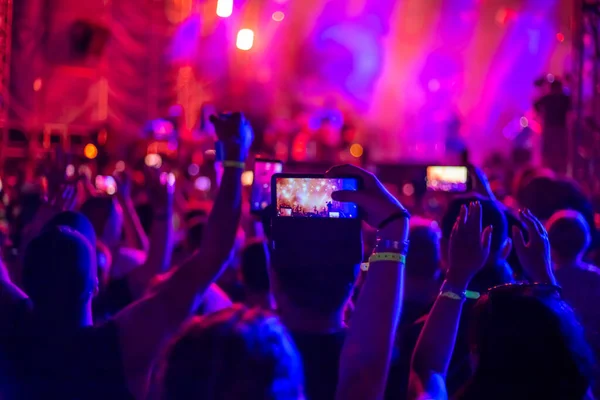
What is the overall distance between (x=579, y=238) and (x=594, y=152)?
4.54 metres

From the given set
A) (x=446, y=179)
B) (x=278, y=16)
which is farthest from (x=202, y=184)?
(x=278, y=16)

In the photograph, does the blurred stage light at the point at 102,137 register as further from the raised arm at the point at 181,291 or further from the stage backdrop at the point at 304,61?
the raised arm at the point at 181,291

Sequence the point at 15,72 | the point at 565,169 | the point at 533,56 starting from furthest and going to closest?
the point at 533,56
the point at 15,72
the point at 565,169

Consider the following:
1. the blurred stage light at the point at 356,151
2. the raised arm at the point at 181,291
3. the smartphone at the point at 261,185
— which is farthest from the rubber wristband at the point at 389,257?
the blurred stage light at the point at 356,151

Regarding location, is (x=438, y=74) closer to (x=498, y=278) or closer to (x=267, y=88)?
(x=267, y=88)

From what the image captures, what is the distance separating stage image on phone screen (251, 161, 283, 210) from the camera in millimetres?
2486

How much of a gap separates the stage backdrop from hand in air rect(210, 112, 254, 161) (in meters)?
13.0

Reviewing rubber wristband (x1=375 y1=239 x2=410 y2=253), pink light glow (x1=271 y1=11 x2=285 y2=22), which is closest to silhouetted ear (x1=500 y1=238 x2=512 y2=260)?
rubber wristband (x1=375 y1=239 x2=410 y2=253)

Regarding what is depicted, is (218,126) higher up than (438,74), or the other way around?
(438,74)

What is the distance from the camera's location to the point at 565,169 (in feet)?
25.6

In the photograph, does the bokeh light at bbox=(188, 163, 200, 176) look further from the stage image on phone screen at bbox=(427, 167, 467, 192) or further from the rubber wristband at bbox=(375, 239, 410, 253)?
the rubber wristband at bbox=(375, 239, 410, 253)

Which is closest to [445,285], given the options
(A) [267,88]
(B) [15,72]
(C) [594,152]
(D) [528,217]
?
(D) [528,217]

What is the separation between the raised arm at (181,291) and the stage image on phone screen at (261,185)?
0.39 meters

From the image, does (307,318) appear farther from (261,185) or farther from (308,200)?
(261,185)
